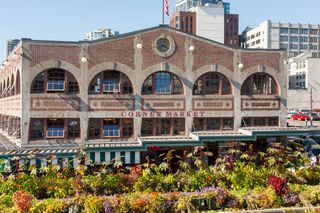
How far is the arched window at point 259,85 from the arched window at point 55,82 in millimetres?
15064

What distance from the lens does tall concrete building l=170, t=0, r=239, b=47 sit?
130625 millimetres

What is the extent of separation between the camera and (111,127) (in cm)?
2583

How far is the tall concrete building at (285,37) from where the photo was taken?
13900 cm

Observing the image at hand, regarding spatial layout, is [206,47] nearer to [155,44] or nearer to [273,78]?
[155,44]

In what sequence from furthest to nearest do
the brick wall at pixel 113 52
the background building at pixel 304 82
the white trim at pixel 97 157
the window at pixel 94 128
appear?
the background building at pixel 304 82 < the window at pixel 94 128 < the brick wall at pixel 113 52 < the white trim at pixel 97 157

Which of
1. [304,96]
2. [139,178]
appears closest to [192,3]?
[304,96]

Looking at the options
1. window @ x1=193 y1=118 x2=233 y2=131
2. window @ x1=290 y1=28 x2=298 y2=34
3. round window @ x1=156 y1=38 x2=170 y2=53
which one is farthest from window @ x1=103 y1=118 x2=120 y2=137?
window @ x1=290 y1=28 x2=298 y2=34

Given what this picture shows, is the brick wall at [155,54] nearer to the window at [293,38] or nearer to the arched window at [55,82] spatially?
the arched window at [55,82]

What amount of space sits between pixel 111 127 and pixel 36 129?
5.88m

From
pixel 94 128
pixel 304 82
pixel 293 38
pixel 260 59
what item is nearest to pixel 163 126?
pixel 94 128

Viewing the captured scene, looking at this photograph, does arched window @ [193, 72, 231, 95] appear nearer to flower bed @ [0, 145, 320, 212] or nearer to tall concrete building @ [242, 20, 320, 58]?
flower bed @ [0, 145, 320, 212]

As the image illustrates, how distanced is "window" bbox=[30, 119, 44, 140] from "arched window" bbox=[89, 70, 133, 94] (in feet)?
15.3

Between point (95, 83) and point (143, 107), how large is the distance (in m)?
4.44

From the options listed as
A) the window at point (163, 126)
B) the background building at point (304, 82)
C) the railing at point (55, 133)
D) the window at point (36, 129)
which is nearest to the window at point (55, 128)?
the railing at point (55, 133)
